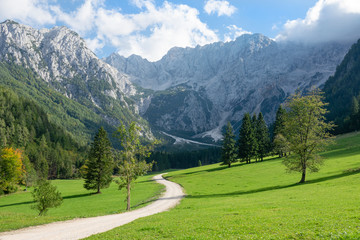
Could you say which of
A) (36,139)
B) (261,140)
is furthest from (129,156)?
(36,139)

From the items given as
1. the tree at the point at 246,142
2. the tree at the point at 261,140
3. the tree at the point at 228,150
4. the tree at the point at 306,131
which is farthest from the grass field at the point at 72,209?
the tree at the point at 261,140

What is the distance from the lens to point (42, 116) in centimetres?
19400

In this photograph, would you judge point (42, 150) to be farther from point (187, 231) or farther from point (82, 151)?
point (187, 231)

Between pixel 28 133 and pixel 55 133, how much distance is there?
35714 millimetres

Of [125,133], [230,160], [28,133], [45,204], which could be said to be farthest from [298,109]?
[28,133]

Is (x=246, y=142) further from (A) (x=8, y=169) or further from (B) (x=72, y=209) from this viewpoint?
(A) (x=8, y=169)

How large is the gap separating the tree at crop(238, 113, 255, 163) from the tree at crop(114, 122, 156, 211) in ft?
204

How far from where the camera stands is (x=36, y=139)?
161 m

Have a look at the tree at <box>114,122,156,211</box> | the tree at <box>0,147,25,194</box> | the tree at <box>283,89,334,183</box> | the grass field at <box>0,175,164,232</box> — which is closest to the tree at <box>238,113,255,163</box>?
the tree at <box>283,89,334,183</box>

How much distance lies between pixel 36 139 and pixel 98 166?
12736 cm

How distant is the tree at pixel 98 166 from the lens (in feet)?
211

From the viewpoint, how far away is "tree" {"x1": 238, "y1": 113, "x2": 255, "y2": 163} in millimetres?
86000

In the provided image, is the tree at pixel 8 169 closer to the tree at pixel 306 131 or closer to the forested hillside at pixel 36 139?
the forested hillside at pixel 36 139

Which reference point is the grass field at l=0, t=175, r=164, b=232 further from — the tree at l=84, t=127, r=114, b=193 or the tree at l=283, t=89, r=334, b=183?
the tree at l=283, t=89, r=334, b=183
